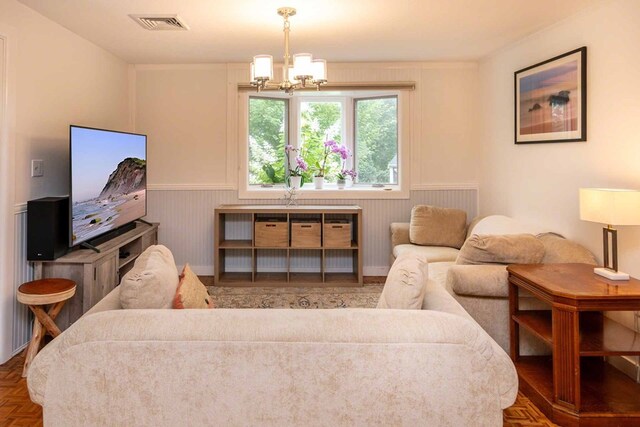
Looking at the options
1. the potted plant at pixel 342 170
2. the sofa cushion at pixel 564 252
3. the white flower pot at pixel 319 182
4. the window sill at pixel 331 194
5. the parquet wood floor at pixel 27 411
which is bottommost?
the parquet wood floor at pixel 27 411

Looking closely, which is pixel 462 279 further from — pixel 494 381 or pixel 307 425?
pixel 307 425

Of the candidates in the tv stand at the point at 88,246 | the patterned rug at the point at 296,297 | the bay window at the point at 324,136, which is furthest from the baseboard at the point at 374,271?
the tv stand at the point at 88,246

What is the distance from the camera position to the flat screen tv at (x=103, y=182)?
122 inches

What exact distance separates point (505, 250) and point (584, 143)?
3.33 feet

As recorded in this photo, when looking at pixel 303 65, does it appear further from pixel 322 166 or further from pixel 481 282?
pixel 322 166

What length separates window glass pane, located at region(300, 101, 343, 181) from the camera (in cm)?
519

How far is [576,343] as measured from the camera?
210 centimetres

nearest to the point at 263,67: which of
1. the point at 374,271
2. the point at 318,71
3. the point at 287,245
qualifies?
the point at 318,71

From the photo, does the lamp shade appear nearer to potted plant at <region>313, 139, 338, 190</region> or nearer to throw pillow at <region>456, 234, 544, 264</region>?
throw pillow at <region>456, 234, 544, 264</region>

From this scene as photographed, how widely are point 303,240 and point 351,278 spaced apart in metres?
0.68

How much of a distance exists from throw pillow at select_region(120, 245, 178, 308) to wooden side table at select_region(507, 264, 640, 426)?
181 cm

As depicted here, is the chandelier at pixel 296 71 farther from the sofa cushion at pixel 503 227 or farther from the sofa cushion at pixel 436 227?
the sofa cushion at pixel 436 227

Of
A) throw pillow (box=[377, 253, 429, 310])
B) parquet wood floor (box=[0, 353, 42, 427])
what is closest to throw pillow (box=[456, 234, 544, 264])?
throw pillow (box=[377, 253, 429, 310])

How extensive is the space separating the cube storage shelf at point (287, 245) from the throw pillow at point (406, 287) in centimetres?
267
